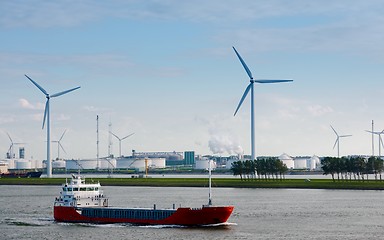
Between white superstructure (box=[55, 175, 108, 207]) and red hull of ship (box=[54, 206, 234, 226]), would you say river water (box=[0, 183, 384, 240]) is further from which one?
white superstructure (box=[55, 175, 108, 207])

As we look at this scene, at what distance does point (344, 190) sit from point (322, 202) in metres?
43.6

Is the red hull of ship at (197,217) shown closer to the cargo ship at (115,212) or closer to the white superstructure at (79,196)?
the cargo ship at (115,212)

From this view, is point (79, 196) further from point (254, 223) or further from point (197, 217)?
point (254, 223)

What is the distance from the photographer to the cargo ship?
94938 mm

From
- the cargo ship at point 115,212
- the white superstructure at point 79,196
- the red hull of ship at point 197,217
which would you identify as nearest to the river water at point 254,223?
the red hull of ship at point 197,217

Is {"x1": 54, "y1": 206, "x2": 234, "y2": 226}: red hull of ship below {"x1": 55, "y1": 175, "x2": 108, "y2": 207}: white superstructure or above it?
below

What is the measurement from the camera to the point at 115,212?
338 feet

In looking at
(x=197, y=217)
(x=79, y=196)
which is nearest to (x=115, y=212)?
(x=79, y=196)

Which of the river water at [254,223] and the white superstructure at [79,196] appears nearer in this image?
the river water at [254,223]

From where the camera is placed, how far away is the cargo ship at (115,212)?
9494 centimetres

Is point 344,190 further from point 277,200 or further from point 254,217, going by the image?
point 254,217

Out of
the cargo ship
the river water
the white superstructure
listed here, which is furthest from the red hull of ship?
the white superstructure

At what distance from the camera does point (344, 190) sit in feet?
577

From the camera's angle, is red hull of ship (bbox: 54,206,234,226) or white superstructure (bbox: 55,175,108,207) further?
white superstructure (bbox: 55,175,108,207)
